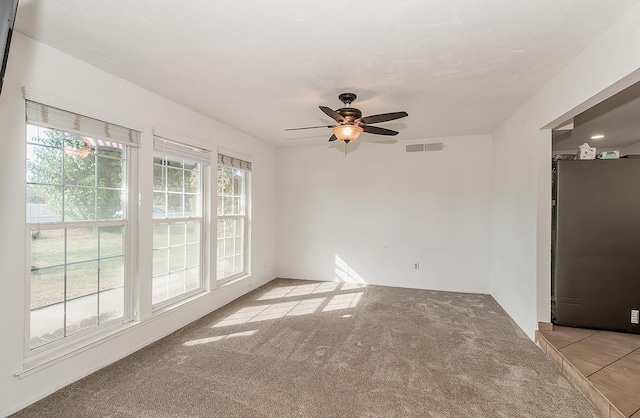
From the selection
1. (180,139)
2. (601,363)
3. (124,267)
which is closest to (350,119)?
(180,139)

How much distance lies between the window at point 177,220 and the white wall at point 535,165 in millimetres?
3986

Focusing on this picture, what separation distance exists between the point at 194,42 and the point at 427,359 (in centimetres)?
341

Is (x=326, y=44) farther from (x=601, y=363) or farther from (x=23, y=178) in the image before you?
(x=601, y=363)

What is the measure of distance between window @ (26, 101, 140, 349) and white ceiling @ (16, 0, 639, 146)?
63 cm

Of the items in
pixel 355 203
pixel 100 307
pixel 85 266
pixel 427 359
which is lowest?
pixel 427 359

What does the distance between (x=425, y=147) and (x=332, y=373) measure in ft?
13.2

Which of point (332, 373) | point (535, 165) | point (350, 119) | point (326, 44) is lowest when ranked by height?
point (332, 373)

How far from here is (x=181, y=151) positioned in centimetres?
346

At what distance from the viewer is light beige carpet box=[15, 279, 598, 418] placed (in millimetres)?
2064

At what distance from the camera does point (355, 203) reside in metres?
5.45

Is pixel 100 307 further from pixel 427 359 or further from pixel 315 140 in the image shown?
pixel 315 140

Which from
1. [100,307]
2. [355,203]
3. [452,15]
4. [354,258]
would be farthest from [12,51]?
[354,258]

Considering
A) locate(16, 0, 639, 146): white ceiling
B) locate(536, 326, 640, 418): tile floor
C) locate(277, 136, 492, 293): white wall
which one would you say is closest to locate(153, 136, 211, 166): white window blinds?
locate(16, 0, 639, 146): white ceiling

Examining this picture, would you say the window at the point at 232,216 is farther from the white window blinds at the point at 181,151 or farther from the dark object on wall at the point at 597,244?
the dark object on wall at the point at 597,244
